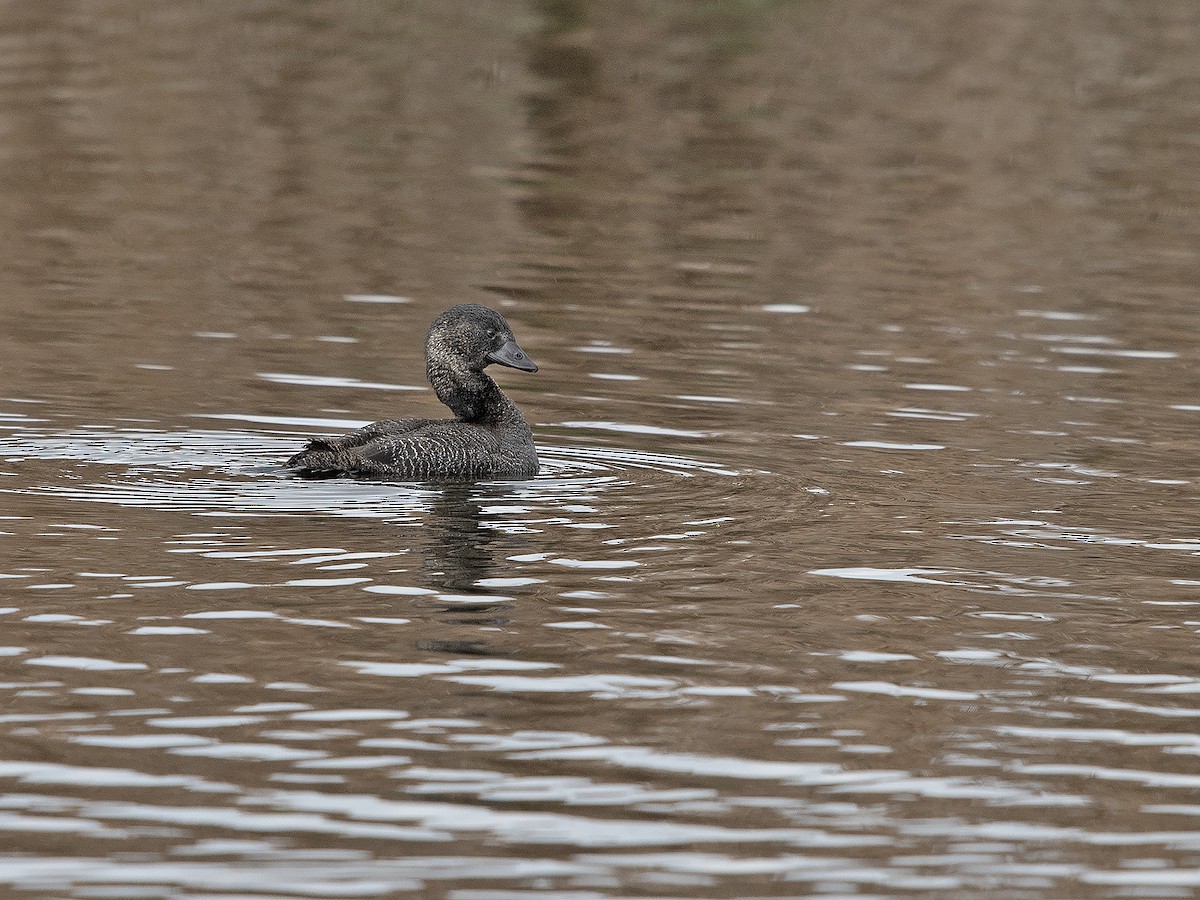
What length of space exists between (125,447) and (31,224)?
31.3 ft

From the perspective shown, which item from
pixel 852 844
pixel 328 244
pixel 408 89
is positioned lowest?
pixel 852 844

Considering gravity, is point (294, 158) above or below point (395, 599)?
above

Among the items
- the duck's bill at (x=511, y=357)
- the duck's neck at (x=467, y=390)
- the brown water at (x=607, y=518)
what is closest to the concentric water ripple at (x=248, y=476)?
the brown water at (x=607, y=518)

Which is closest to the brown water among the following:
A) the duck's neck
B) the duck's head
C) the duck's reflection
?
the duck's reflection

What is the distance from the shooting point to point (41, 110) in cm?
2866

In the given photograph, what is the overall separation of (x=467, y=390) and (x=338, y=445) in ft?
4.83

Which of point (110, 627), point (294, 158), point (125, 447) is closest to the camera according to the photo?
point (110, 627)

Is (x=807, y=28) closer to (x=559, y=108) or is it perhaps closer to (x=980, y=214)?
(x=559, y=108)

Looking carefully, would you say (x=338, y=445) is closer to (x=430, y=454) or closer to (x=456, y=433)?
(x=430, y=454)

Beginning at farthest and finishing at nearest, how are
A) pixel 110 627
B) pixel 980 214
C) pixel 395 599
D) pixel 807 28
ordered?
pixel 807 28 → pixel 980 214 → pixel 395 599 → pixel 110 627

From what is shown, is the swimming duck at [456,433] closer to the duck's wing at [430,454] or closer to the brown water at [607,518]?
the duck's wing at [430,454]

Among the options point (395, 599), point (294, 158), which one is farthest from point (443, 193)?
point (395, 599)

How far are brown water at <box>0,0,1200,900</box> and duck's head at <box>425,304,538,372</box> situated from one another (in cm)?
65

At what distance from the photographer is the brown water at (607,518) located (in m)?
7.38
